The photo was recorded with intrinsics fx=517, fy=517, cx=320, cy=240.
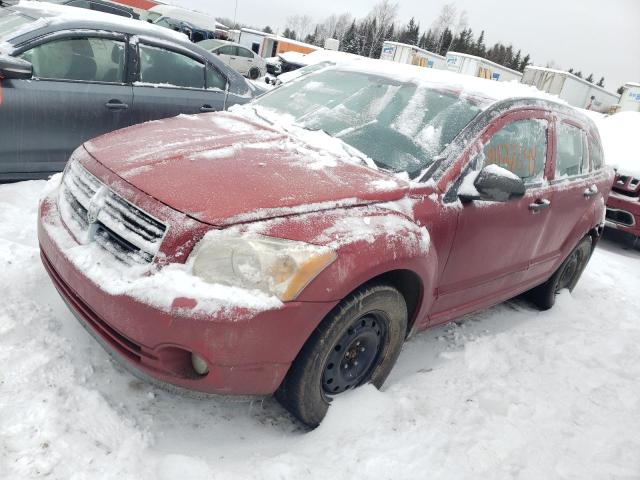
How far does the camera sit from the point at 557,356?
3779 millimetres

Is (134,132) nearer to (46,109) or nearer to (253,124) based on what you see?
(253,124)

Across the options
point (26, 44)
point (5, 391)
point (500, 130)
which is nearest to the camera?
point (5, 391)

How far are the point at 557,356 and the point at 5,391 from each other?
11.4ft

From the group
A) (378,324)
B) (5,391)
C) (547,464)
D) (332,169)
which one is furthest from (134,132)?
(547,464)

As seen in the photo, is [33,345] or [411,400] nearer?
[33,345]

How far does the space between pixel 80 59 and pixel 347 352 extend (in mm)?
3691

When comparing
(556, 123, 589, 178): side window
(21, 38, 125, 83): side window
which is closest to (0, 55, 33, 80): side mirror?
(21, 38, 125, 83): side window

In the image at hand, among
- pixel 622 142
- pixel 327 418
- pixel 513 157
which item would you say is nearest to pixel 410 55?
pixel 622 142

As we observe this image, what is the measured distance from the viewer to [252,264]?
2.02 m

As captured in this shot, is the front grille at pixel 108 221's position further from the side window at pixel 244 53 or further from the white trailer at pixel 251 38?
the white trailer at pixel 251 38

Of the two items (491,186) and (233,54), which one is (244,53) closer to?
(233,54)

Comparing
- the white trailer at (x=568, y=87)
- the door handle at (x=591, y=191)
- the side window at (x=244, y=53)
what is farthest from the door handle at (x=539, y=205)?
the white trailer at (x=568, y=87)

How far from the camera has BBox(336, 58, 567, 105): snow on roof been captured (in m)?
3.30

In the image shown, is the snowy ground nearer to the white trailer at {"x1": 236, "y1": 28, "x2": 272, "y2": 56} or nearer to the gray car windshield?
the gray car windshield
